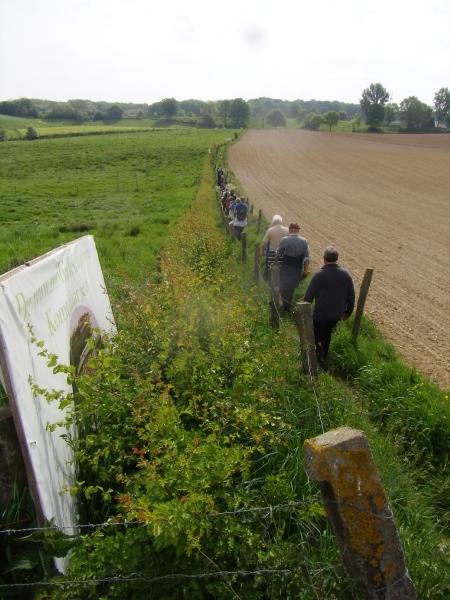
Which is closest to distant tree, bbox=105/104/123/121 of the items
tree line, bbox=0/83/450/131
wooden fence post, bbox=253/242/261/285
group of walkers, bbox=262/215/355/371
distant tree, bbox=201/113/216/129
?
tree line, bbox=0/83/450/131

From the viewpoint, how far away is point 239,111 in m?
126

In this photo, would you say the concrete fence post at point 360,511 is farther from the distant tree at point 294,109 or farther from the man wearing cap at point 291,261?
the distant tree at point 294,109

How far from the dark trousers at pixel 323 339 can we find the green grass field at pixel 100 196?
252 centimetres

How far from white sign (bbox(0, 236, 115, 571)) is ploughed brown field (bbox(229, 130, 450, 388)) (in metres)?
4.88

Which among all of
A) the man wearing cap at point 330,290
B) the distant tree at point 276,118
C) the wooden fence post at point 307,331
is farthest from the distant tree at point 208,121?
the wooden fence post at point 307,331

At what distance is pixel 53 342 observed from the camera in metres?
3.43

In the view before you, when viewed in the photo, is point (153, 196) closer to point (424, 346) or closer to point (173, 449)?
point (424, 346)

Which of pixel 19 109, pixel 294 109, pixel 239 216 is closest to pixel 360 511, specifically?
pixel 239 216

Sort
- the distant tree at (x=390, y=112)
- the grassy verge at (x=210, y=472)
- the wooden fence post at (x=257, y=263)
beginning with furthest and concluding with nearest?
the distant tree at (x=390, y=112) → the wooden fence post at (x=257, y=263) → the grassy verge at (x=210, y=472)

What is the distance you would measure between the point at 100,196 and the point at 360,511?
2937cm

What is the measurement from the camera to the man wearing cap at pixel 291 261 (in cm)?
780

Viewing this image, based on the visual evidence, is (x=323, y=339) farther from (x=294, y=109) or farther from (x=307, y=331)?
(x=294, y=109)

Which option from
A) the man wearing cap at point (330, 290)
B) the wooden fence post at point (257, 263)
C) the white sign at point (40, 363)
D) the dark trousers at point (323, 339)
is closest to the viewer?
the white sign at point (40, 363)

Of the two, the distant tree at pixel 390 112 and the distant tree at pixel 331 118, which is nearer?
the distant tree at pixel 331 118
